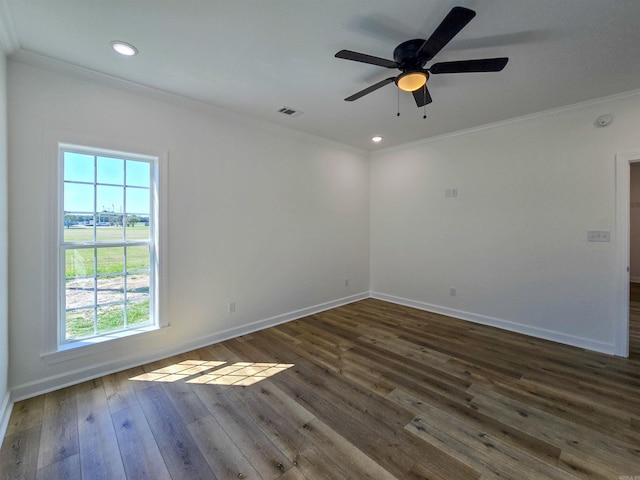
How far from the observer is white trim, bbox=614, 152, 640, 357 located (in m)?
2.92

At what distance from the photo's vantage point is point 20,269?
2.22 m

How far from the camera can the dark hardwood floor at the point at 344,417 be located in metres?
1.63

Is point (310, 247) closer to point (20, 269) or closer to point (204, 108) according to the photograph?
point (204, 108)

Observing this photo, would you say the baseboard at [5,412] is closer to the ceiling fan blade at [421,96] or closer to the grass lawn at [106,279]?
the grass lawn at [106,279]

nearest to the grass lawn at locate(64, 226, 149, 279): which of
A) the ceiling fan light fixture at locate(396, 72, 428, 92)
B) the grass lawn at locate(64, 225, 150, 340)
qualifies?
the grass lawn at locate(64, 225, 150, 340)

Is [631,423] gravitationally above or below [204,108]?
below

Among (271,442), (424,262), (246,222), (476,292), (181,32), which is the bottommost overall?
(271,442)

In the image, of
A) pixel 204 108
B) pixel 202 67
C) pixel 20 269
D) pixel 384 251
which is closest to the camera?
pixel 20 269

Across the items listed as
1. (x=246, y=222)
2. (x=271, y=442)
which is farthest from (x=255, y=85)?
(x=271, y=442)

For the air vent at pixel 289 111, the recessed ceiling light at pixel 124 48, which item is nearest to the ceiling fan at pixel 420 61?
the air vent at pixel 289 111

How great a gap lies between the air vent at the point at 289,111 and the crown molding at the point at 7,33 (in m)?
2.12

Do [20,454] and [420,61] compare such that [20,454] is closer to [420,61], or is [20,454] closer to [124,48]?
[124,48]

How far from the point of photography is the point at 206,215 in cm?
322

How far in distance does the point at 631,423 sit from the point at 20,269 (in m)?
4.65
